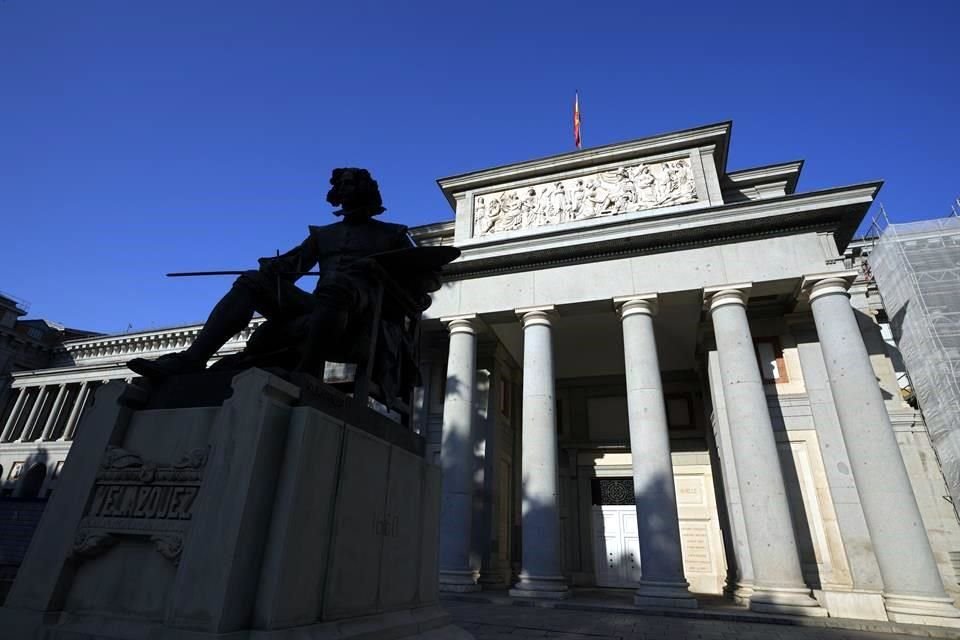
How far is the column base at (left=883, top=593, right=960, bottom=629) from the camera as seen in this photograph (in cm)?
982

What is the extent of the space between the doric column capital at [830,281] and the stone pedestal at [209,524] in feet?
44.8

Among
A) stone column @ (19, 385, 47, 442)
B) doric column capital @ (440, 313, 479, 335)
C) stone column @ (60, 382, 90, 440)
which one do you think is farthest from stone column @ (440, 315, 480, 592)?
stone column @ (19, 385, 47, 442)

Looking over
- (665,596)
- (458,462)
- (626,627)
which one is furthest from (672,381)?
(626,627)

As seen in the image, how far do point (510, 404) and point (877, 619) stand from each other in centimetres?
1259

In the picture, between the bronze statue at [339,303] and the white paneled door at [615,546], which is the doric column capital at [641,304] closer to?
the white paneled door at [615,546]

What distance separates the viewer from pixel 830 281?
13.1 metres

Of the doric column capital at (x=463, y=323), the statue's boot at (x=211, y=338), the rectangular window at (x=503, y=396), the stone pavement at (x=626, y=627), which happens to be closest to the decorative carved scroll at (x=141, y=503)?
the statue's boot at (x=211, y=338)

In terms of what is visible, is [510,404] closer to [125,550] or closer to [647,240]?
[647,240]

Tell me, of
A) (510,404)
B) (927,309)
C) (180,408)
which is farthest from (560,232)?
(180,408)

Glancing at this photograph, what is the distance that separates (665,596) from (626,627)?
9.90 feet

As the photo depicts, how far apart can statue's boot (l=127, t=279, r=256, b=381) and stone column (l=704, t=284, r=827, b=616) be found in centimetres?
1197

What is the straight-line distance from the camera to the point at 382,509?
4.19 m

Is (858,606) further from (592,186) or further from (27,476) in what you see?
(27,476)

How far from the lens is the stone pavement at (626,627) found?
7.77m
